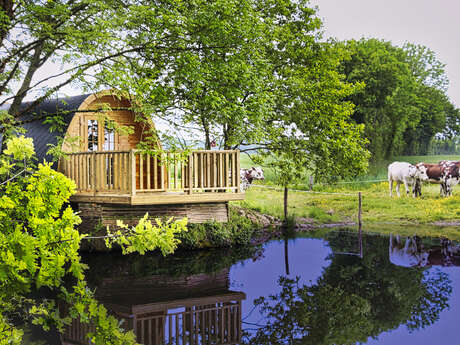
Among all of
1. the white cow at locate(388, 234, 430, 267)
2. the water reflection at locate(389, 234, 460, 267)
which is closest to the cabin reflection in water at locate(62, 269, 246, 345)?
the white cow at locate(388, 234, 430, 267)

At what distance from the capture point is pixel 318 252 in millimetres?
13758

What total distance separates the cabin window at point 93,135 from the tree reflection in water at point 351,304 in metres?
7.62

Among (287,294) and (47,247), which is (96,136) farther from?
(47,247)

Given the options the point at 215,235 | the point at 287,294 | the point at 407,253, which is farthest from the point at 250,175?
the point at 287,294

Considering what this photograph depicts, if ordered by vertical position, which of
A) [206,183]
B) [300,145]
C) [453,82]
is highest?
[453,82]

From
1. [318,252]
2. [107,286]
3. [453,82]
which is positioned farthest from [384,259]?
[453,82]

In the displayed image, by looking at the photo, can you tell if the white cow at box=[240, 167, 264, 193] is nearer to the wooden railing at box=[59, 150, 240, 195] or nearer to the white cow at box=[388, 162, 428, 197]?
the white cow at box=[388, 162, 428, 197]

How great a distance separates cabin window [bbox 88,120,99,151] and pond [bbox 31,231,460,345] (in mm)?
3741

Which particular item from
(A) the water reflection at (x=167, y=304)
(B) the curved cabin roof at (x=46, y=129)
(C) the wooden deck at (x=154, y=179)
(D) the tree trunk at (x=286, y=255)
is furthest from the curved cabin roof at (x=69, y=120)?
(D) the tree trunk at (x=286, y=255)

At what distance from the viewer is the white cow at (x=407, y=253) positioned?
485 inches

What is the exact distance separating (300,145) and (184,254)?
5595 mm

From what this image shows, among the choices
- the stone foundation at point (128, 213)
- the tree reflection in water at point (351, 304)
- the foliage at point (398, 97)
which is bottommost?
the tree reflection in water at point (351, 304)

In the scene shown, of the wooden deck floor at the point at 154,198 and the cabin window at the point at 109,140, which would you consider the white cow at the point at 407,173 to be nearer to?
the wooden deck floor at the point at 154,198

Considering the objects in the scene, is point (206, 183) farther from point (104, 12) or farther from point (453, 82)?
point (453, 82)
